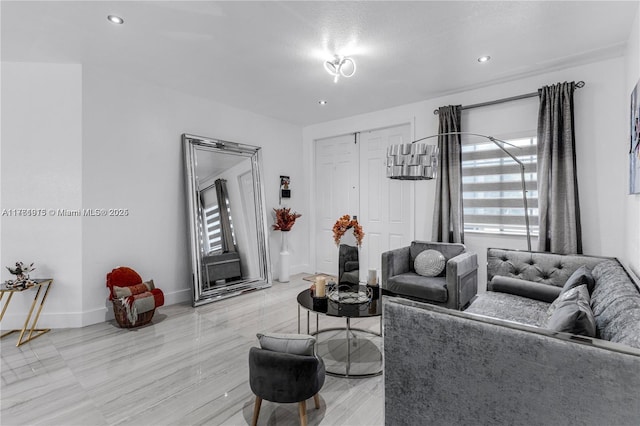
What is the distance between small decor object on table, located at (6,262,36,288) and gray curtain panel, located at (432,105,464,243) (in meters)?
4.21

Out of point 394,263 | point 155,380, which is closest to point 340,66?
point 394,263

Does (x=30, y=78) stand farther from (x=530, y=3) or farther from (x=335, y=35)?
(x=530, y=3)

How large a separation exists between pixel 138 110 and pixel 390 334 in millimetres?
3602

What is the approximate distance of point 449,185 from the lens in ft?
12.1

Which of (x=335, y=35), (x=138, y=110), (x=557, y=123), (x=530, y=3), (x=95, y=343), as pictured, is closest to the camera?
(x=530, y=3)

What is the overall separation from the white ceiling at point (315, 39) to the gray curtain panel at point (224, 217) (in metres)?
1.27

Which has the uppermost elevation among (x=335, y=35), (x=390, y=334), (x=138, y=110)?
(x=335, y=35)

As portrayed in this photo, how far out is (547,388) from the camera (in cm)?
104

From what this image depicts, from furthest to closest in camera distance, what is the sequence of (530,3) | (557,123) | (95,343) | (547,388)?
(557,123), (95,343), (530,3), (547,388)

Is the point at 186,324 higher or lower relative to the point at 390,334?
lower

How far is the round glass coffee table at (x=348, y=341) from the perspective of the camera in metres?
2.25

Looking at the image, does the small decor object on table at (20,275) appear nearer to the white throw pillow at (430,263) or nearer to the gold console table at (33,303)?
the gold console table at (33,303)

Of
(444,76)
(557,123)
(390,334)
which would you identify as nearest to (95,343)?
(390,334)

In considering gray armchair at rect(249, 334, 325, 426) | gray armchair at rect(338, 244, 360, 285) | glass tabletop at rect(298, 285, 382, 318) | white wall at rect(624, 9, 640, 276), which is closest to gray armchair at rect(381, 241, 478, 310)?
gray armchair at rect(338, 244, 360, 285)
